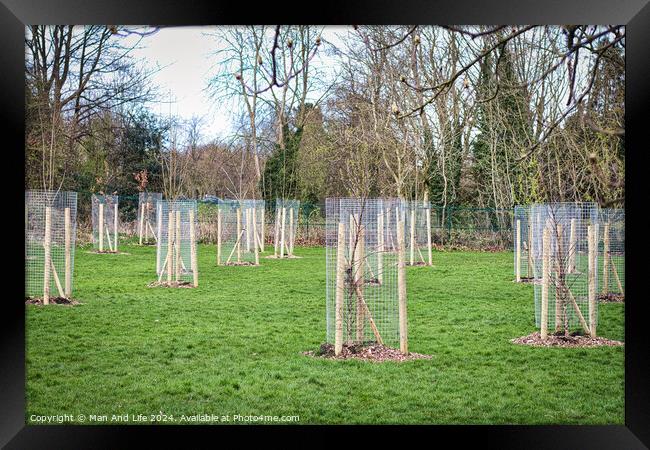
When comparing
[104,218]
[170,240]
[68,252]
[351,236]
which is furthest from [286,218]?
[351,236]

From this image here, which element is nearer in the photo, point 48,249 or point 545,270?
point 545,270

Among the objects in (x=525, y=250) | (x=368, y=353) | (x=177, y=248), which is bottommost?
(x=368, y=353)

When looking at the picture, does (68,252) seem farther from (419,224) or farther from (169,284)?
(419,224)

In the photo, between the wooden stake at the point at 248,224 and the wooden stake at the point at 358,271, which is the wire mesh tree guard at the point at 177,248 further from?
the wooden stake at the point at 358,271

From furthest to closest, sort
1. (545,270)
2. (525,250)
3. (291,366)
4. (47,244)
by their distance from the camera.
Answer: (525,250)
(47,244)
(545,270)
(291,366)

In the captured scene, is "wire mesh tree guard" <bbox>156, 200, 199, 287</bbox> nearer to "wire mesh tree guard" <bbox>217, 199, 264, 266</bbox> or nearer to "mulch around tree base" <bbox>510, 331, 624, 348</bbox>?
"wire mesh tree guard" <bbox>217, 199, 264, 266</bbox>

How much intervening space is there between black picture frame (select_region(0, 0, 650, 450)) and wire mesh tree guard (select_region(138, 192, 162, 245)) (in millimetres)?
9549

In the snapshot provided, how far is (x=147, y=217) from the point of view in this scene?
13.4 m

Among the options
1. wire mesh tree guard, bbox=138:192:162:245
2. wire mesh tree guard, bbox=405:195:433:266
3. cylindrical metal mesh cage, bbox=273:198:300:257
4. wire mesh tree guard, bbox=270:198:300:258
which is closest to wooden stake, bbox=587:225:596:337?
wire mesh tree guard, bbox=405:195:433:266

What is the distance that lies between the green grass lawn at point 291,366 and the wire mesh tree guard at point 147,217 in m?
5.39

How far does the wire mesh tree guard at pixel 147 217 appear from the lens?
13.6 m

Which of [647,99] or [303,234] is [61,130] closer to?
[303,234]
